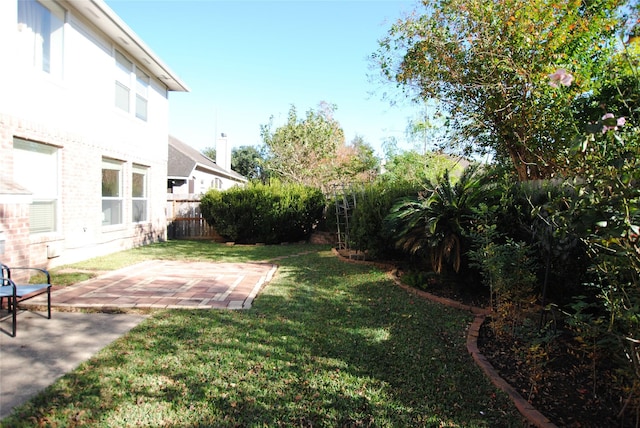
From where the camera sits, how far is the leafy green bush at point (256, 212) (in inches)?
545

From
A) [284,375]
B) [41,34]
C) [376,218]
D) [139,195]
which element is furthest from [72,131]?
[284,375]

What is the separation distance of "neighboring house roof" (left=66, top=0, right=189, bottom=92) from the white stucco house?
1.1 inches

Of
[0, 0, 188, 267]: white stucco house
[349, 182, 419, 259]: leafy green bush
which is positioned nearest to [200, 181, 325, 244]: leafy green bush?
[0, 0, 188, 267]: white stucco house

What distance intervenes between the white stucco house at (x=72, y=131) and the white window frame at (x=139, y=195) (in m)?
0.03

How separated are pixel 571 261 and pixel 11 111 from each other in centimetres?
879

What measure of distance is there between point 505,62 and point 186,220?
12.3 meters

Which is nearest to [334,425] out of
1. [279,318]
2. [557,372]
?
[557,372]

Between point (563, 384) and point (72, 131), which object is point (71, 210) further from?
point (563, 384)

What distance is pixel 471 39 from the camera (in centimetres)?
A: 762

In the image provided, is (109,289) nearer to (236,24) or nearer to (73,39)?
(73,39)

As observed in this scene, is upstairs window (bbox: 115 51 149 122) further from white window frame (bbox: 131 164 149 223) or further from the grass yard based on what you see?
the grass yard

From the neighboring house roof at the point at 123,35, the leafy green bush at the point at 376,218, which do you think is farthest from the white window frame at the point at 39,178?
the leafy green bush at the point at 376,218

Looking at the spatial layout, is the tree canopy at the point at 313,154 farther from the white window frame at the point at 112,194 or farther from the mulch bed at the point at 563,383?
the mulch bed at the point at 563,383

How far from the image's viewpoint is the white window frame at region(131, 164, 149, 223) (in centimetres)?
1159
